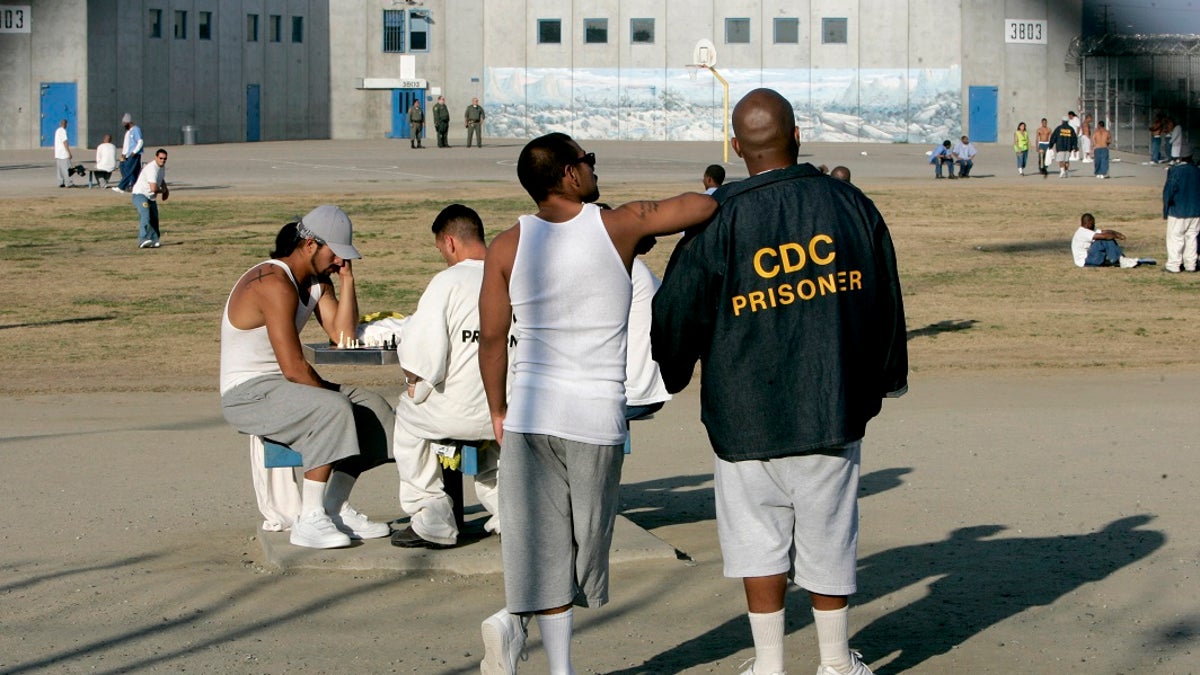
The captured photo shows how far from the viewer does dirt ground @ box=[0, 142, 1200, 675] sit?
5191 mm

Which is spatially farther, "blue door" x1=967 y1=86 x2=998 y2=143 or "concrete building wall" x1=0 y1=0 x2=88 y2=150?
"blue door" x1=967 y1=86 x2=998 y2=143

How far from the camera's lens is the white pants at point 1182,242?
780 inches

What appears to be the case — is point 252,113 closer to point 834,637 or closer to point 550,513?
point 550,513

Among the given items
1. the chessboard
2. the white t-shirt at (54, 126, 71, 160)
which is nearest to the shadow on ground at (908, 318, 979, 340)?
the chessboard

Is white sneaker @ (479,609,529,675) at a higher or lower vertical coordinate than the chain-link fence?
lower

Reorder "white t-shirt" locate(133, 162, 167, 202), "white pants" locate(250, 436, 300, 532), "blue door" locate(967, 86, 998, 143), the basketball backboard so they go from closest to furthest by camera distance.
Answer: "white pants" locate(250, 436, 300, 532) < "white t-shirt" locate(133, 162, 167, 202) < the basketball backboard < "blue door" locate(967, 86, 998, 143)

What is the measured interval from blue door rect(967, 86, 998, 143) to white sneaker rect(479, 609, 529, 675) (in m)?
52.8

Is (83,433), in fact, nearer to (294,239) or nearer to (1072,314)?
(294,239)

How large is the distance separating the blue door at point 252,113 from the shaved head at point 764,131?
5534 cm

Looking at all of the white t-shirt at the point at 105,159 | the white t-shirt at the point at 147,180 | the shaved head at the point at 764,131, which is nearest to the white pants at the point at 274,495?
the shaved head at the point at 764,131

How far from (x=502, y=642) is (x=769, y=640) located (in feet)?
2.53

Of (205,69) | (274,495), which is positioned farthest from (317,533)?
(205,69)

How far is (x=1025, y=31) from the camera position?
1.83m

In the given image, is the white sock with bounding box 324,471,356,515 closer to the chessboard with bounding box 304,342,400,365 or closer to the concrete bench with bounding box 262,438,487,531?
the concrete bench with bounding box 262,438,487,531
